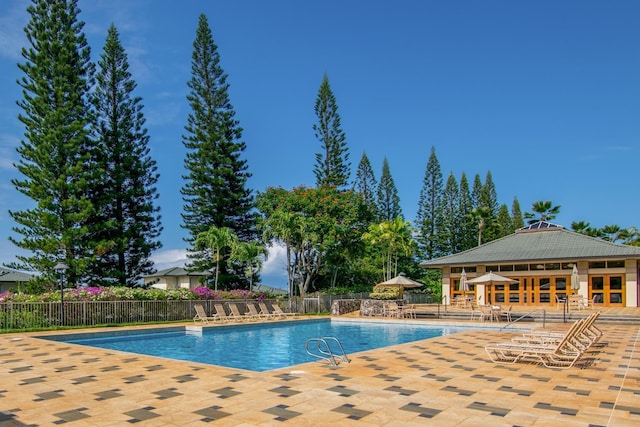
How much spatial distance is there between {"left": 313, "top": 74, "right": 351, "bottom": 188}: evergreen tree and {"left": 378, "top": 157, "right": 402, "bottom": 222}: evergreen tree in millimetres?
6936

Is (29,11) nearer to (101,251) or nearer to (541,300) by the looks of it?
(101,251)

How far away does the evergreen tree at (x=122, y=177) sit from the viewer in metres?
27.3

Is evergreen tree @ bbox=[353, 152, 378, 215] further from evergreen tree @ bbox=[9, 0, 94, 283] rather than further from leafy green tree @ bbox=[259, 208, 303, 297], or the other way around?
evergreen tree @ bbox=[9, 0, 94, 283]

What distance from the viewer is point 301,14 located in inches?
722

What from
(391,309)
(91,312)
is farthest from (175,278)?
(391,309)

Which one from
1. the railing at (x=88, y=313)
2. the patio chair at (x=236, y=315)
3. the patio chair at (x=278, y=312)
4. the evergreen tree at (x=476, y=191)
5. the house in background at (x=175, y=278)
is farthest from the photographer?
the evergreen tree at (x=476, y=191)

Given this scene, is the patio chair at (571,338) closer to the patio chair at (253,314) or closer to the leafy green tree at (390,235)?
the patio chair at (253,314)

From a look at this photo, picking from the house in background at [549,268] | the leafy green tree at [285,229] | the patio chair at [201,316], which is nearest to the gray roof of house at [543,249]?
the house in background at [549,268]

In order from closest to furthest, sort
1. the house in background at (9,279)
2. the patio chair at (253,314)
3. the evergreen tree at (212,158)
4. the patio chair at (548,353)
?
the patio chair at (548,353) → the patio chair at (253,314) → the evergreen tree at (212,158) → the house in background at (9,279)

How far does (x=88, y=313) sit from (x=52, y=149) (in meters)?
11.6

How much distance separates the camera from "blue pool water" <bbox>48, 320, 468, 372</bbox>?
11164 mm

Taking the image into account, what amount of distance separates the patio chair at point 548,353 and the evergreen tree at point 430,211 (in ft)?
111

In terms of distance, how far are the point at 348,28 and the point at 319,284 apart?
17918mm

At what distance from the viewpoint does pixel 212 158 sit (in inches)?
1228
